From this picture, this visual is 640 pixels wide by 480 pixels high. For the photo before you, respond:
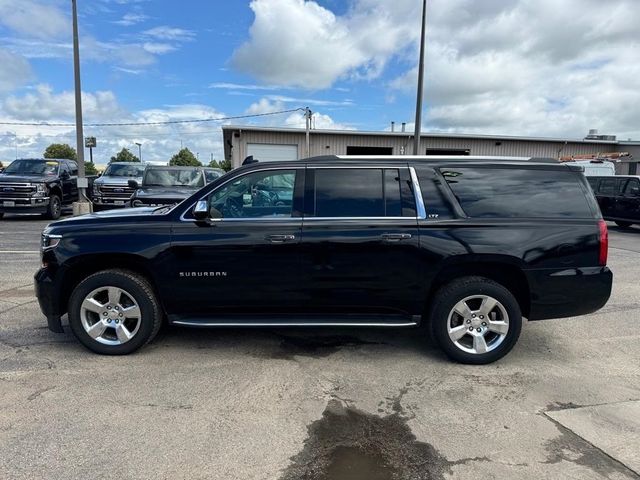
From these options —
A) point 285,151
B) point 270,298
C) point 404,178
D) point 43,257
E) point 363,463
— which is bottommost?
point 363,463

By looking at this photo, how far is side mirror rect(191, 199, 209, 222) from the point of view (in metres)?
4.29

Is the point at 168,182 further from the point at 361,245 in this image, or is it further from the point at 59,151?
the point at 59,151

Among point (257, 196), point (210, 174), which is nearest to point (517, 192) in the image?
point (257, 196)

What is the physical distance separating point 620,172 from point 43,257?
33.7 m

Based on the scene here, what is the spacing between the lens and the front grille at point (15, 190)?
48.3 ft

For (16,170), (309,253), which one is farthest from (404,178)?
(16,170)

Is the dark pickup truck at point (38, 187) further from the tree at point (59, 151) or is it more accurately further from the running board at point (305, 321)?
the tree at point (59, 151)

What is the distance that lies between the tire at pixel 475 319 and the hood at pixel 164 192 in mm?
8755

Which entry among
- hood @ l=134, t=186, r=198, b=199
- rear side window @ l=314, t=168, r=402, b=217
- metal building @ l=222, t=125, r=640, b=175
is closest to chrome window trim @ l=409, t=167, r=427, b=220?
rear side window @ l=314, t=168, r=402, b=217

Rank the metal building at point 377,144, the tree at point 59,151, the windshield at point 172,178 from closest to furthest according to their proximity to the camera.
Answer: the windshield at point 172,178 < the metal building at point 377,144 < the tree at point 59,151

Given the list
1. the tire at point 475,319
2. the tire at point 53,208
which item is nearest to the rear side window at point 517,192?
the tire at point 475,319

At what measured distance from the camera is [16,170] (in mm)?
16344

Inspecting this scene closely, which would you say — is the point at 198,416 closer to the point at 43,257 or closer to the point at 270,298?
the point at 270,298

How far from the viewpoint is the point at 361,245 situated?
14.0 ft
